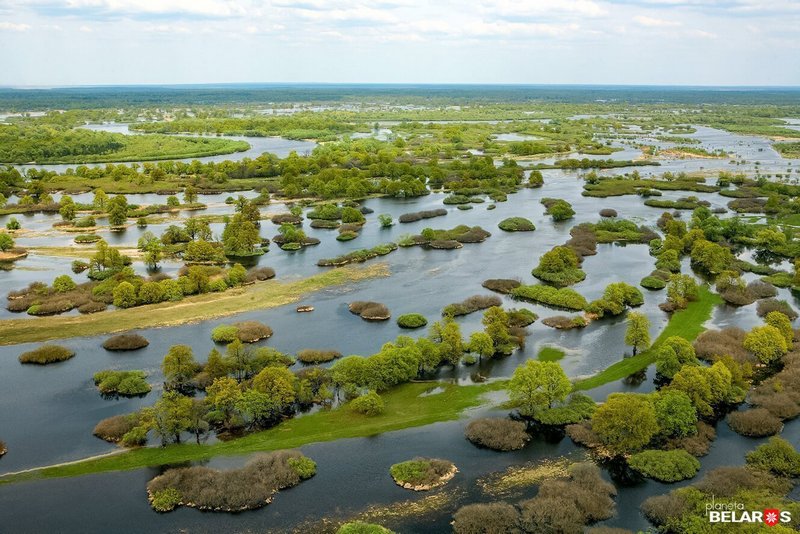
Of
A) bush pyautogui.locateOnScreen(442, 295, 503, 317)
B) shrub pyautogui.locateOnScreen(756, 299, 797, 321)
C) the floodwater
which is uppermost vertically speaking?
shrub pyautogui.locateOnScreen(756, 299, 797, 321)

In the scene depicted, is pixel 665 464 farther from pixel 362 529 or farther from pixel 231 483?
pixel 231 483

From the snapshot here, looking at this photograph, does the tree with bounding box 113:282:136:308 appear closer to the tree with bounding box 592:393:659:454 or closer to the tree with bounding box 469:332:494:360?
the tree with bounding box 469:332:494:360

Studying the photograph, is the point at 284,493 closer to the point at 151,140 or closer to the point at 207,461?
the point at 207,461

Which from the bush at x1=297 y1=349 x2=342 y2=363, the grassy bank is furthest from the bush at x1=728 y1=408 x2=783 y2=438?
the grassy bank

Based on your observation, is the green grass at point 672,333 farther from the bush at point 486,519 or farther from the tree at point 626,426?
the bush at point 486,519

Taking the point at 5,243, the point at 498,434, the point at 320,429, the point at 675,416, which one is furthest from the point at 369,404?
the point at 5,243

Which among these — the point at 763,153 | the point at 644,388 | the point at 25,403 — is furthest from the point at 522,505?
the point at 763,153
